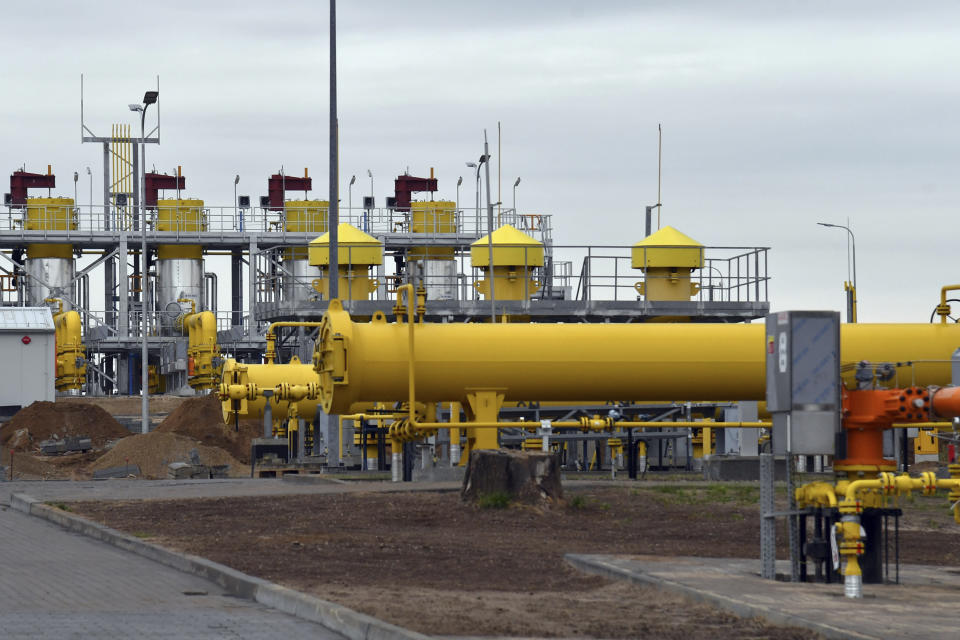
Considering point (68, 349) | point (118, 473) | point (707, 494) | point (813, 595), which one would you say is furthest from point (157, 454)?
point (813, 595)

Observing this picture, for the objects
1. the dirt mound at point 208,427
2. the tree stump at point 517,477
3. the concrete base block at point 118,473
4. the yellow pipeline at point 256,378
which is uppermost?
the yellow pipeline at point 256,378

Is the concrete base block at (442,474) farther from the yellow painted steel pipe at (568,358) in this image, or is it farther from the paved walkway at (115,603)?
the paved walkway at (115,603)

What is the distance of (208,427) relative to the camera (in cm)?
5034

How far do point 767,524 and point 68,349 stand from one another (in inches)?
2232

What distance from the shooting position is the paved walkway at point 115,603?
1062 cm

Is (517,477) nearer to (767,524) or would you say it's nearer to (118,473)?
(767,524)

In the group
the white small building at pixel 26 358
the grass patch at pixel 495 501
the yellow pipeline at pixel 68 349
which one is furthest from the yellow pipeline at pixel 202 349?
the grass patch at pixel 495 501

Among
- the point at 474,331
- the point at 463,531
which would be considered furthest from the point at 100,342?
the point at 463,531

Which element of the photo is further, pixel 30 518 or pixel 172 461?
pixel 172 461

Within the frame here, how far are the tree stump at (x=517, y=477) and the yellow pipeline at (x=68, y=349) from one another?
48.4m

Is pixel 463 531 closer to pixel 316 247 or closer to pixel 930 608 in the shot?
pixel 930 608

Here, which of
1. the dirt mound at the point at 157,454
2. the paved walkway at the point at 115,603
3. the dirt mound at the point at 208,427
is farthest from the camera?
the dirt mound at the point at 208,427

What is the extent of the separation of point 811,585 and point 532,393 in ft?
38.7

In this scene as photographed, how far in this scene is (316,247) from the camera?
42.5 m
